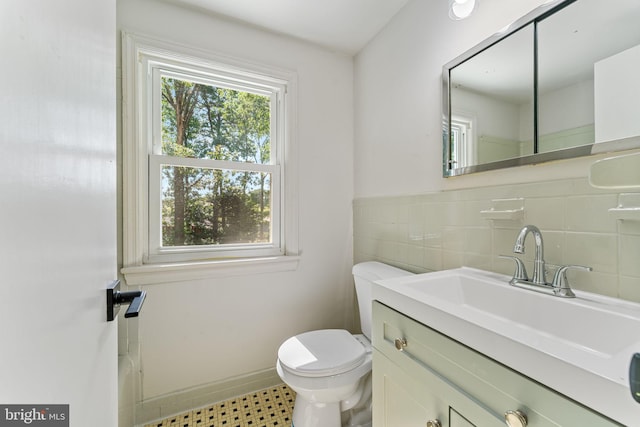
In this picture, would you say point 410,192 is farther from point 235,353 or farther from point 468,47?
point 235,353

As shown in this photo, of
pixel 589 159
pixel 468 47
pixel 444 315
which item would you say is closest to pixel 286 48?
pixel 468 47

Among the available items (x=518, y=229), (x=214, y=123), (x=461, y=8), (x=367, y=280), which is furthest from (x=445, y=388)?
(x=214, y=123)

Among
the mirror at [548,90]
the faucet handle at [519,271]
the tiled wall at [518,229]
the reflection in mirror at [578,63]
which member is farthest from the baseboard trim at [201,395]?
the reflection in mirror at [578,63]

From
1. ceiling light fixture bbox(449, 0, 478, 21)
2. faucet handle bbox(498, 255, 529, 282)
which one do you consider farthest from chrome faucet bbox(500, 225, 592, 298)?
ceiling light fixture bbox(449, 0, 478, 21)

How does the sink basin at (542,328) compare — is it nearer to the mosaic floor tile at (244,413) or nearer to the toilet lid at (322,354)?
the toilet lid at (322,354)

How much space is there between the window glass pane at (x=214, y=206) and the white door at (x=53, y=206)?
1.04 metres

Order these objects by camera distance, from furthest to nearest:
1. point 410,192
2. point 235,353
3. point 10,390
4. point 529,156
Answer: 1. point 235,353
2. point 410,192
3. point 529,156
4. point 10,390

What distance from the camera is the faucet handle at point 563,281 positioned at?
29.9 inches

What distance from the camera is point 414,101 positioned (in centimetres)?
140

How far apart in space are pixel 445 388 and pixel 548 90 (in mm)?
1008

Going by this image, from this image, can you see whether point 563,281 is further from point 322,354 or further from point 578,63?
point 322,354

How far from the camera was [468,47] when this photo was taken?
1.13 meters

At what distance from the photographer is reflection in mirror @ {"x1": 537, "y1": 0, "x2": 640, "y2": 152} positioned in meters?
0.72

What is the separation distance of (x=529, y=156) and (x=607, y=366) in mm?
715
